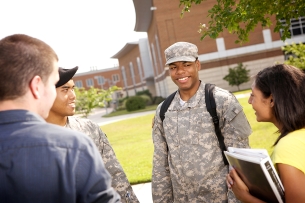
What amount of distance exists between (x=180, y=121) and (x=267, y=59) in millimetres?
38688

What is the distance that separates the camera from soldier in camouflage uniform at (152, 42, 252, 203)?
3660mm

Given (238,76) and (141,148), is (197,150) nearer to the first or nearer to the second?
(141,148)

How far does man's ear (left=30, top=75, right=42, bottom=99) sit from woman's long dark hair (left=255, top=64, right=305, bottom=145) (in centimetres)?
146

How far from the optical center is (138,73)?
61938mm

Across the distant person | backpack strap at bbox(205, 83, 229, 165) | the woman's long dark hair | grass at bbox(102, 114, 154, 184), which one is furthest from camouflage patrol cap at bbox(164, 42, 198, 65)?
grass at bbox(102, 114, 154, 184)

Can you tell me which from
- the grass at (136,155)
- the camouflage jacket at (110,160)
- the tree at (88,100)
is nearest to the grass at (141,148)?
the grass at (136,155)

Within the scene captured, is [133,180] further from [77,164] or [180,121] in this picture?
[77,164]

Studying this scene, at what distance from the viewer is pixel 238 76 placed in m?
38.6

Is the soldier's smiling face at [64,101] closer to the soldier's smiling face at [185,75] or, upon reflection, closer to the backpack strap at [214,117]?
the soldier's smiling face at [185,75]

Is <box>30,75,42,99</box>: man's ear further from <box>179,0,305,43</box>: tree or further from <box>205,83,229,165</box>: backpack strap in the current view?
<box>179,0,305,43</box>: tree

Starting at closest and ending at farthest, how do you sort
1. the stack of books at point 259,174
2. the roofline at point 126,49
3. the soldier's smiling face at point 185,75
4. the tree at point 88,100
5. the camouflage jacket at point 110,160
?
1. the stack of books at point 259,174
2. the camouflage jacket at point 110,160
3. the soldier's smiling face at point 185,75
4. the tree at point 88,100
5. the roofline at point 126,49

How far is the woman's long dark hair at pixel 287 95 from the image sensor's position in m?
2.52

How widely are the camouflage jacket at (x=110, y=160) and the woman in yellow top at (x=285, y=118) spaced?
3.09 ft

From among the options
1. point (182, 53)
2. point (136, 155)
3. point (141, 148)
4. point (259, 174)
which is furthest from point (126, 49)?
point (259, 174)
